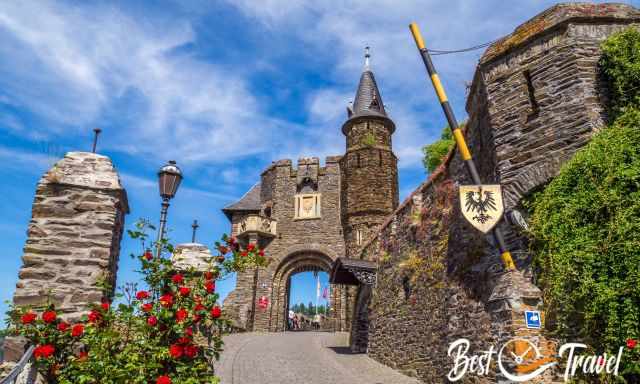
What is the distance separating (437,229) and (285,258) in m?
15.5

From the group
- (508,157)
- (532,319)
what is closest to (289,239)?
(508,157)

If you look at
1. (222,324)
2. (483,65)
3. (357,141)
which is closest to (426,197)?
(483,65)

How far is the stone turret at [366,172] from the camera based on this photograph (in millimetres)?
22516

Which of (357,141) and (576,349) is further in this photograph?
(357,141)

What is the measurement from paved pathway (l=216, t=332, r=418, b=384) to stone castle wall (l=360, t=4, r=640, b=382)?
106 centimetres

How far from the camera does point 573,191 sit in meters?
5.08

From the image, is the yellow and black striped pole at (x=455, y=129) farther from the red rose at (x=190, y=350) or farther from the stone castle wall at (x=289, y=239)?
the stone castle wall at (x=289, y=239)

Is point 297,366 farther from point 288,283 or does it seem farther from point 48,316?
point 288,283

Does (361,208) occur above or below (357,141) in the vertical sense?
below

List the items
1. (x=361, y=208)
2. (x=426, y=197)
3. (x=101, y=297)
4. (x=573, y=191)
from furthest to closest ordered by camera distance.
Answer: (x=361, y=208) → (x=426, y=197) → (x=573, y=191) → (x=101, y=297)

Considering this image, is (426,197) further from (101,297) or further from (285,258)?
(285,258)

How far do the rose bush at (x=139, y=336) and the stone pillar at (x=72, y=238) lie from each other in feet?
0.66

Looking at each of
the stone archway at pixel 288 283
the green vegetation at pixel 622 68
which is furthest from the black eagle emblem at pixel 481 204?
the stone archway at pixel 288 283

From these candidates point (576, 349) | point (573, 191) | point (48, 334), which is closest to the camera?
point (48, 334)
